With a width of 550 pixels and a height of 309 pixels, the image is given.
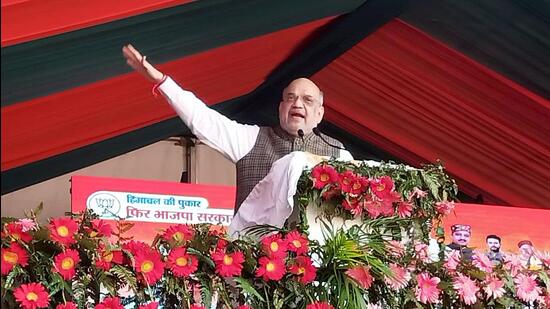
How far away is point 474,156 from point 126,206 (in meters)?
2.62

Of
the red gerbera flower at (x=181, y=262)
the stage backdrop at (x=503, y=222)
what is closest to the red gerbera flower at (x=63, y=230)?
the red gerbera flower at (x=181, y=262)

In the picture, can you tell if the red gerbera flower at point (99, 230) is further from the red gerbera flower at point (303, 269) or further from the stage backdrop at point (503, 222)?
the stage backdrop at point (503, 222)

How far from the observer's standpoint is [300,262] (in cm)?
216

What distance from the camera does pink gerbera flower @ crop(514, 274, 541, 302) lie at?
2432 mm

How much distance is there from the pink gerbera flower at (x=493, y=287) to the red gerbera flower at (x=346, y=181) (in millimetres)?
528

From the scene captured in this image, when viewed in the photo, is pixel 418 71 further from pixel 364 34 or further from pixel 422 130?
pixel 422 130

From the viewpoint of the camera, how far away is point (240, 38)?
410cm

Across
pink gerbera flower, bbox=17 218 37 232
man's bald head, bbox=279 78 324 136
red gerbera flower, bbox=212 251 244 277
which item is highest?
man's bald head, bbox=279 78 324 136

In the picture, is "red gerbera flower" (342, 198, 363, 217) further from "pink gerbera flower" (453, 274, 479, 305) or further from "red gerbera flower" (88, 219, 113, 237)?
"red gerbera flower" (88, 219, 113, 237)

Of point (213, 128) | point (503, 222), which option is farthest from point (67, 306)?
point (503, 222)

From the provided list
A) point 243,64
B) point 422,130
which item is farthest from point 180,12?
point 422,130

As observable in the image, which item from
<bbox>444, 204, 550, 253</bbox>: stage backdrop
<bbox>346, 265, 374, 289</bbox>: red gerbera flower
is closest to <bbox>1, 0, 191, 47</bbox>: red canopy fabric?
<bbox>346, 265, 374, 289</bbox>: red gerbera flower

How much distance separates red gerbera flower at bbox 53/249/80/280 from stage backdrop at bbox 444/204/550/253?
12.4ft

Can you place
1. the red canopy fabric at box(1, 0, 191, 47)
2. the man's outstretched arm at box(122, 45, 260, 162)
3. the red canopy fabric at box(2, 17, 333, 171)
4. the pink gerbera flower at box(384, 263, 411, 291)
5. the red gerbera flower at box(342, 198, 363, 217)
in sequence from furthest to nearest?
1. the red canopy fabric at box(2, 17, 333, 171)
2. the man's outstretched arm at box(122, 45, 260, 162)
3. the red canopy fabric at box(1, 0, 191, 47)
4. the red gerbera flower at box(342, 198, 363, 217)
5. the pink gerbera flower at box(384, 263, 411, 291)
